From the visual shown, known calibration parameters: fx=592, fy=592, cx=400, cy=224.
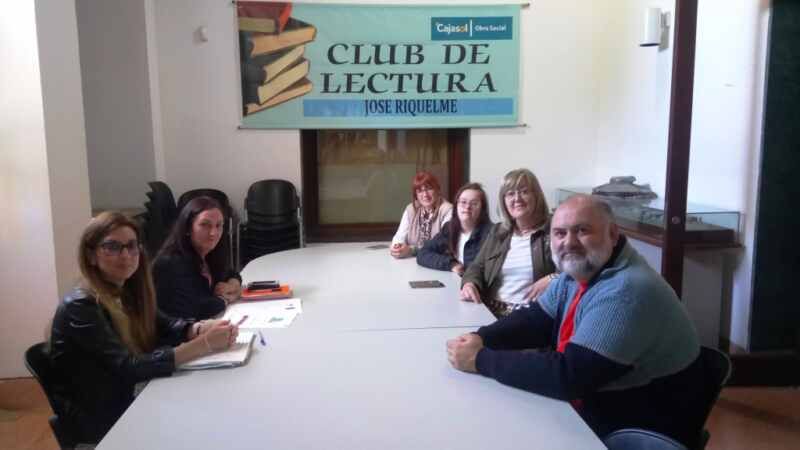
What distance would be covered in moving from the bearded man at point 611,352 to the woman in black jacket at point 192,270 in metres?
1.02

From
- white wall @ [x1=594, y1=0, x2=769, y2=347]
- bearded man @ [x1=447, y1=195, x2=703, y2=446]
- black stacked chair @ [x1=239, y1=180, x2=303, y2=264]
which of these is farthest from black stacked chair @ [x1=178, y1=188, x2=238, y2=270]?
bearded man @ [x1=447, y1=195, x2=703, y2=446]

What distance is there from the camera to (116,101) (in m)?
4.41

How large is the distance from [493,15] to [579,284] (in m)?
3.42

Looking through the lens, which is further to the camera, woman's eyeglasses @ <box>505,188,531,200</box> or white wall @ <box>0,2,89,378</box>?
white wall @ <box>0,2,89,378</box>

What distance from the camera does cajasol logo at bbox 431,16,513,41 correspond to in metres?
4.54

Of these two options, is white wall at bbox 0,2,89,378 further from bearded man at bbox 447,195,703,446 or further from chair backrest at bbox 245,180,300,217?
bearded man at bbox 447,195,703,446

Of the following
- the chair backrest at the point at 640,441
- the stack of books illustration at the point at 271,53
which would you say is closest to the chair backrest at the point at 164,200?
the stack of books illustration at the point at 271,53

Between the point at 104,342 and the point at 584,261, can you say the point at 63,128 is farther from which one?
the point at 584,261

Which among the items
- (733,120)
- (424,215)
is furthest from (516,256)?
(733,120)

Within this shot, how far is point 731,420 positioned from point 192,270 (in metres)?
2.47

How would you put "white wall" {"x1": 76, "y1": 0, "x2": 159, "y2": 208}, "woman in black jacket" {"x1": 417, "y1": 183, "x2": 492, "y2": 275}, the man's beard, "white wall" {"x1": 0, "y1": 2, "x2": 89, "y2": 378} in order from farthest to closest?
"white wall" {"x1": 76, "y1": 0, "x2": 159, "y2": 208} → "white wall" {"x1": 0, "y1": 2, "x2": 89, "y2": 378} → "woman in black jacket" {"x1": 417, "y1": 183, "x2": 492, "y2": 275} → the man's beard

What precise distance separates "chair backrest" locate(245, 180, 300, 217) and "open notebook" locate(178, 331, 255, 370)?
8.98 feet

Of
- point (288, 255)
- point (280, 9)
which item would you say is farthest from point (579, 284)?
point (280, 9)

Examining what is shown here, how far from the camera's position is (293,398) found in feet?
4.61
